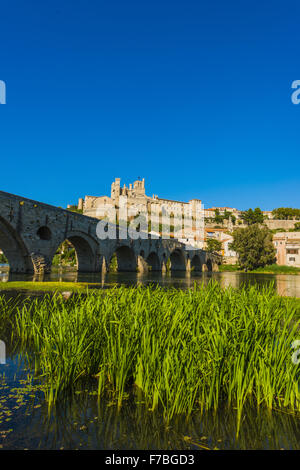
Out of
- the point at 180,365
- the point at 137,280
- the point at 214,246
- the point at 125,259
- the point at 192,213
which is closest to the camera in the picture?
the point at 180,365

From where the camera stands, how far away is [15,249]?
80.8 feet

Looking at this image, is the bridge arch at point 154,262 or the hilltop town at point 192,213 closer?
the bridge arch at point 154,262

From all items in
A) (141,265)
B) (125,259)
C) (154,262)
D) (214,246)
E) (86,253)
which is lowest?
(141,265)

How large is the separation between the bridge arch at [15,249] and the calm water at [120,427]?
21696 mm

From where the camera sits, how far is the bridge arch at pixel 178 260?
68.0 metres

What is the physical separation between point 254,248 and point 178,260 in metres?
17.0

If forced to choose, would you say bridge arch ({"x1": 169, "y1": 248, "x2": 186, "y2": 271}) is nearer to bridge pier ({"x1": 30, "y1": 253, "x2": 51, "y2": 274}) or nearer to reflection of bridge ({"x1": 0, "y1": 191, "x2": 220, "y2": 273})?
reflection of bridge ({"x1": 0, "y1": 191, "x2": 220, "y2": 273})

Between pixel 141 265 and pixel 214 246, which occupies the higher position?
pixel 214 246

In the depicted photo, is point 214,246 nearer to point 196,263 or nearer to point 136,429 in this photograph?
point 196,263

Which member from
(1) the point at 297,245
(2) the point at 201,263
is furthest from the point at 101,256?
(1) the point at 297,245

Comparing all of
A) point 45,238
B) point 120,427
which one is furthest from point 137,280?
point 120,427

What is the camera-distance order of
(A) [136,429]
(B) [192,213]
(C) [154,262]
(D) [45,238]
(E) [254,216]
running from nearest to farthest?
(A) [136,429], (D) [45,238], (C) [154,262], (E) [254,216], (B) [192,213]

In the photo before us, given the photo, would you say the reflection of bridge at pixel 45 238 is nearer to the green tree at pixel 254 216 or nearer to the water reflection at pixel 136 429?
the water reflection at pixel 136 429

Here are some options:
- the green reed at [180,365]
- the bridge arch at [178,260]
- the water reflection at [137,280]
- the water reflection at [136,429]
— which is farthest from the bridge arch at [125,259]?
the water reflection at [136,429]
